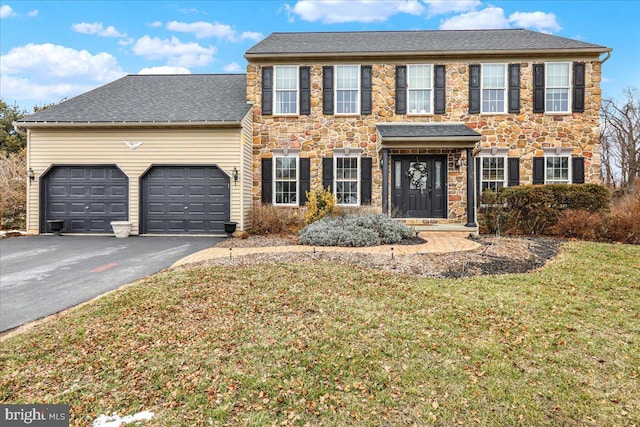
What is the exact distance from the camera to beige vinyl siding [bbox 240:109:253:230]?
1144 centimetres

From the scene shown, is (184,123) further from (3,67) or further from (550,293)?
(3,67)

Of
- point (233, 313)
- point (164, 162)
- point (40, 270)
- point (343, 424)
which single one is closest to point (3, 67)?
point (164, 162)

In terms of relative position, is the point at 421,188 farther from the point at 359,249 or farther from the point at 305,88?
the point at 305,88

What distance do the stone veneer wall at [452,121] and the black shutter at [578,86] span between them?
7.0 inches

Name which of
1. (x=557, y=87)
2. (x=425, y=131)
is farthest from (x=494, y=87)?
(x=425, y=131)

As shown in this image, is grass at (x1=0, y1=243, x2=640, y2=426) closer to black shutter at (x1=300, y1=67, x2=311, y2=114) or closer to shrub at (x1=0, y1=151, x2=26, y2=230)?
black shutter at (x1=300, y1=67, x2=311, y2=114)

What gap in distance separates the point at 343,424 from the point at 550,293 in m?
3.95

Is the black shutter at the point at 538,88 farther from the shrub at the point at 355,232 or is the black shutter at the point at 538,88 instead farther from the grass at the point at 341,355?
the grass at the point at 341,355

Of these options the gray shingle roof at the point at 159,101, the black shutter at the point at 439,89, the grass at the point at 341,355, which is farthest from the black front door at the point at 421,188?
the grass at the point at 341,355

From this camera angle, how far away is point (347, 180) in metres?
12.4

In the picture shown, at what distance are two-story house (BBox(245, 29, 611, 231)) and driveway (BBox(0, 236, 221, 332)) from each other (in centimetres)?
447

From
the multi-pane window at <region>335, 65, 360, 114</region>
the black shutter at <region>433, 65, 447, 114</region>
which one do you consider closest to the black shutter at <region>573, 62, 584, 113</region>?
the black shutter at <region>433, 65, 447, 114</region>

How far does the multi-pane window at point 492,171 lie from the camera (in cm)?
1216

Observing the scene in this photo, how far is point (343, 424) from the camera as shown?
91.4 inches
